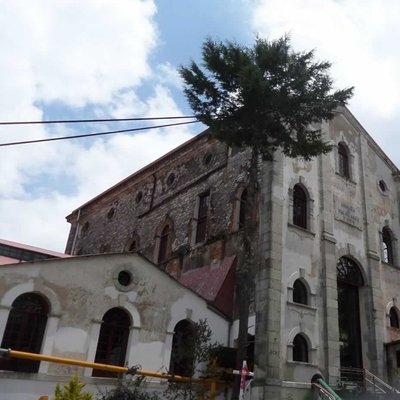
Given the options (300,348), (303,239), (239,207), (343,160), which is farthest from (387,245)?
(300,348)

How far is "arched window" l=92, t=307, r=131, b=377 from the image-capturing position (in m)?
12.4

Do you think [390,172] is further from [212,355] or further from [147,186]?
[212,355]

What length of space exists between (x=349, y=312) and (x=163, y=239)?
9189mm

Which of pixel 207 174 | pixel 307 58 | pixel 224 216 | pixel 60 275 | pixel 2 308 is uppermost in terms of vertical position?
pixel 307 58

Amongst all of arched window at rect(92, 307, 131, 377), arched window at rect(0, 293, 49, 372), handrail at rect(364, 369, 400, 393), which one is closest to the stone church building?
handrail at rect(364, 369, 400, 393)

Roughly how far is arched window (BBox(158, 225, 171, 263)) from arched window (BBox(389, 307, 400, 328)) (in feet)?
32.8

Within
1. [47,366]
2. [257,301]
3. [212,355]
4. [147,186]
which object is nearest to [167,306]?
[212,355]

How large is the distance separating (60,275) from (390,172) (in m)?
17.2

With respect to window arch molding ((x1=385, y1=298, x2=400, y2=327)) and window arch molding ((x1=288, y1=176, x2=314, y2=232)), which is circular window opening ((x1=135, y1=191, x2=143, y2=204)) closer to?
window arch molding ((x1=288, y1=176, x2=314, y2=232))

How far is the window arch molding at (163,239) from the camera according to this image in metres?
20.8

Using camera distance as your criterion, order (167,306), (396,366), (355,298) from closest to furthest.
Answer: (167,306)
(396,366)
(355,298)

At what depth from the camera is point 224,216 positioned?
59.2 feet

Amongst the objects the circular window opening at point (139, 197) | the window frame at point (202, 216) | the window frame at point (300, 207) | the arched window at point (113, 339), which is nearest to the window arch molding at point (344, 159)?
the window frame at point (300, 207)

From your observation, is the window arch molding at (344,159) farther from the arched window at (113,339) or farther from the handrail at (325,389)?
the arched window at (113,339)
